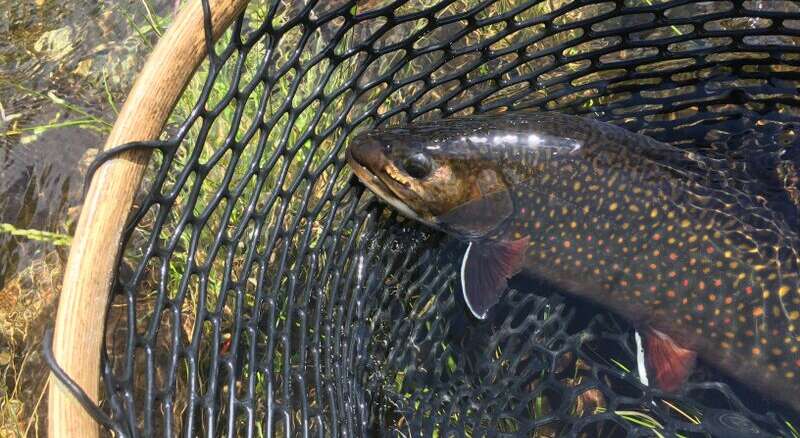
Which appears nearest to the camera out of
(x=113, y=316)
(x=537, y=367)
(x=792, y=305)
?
(x=792, y=305)

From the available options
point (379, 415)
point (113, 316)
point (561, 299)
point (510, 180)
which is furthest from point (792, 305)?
point (113, 316)

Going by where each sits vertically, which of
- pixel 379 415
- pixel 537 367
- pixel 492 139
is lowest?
pixel 537 367

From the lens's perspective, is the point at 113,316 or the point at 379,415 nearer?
the point at 379,415

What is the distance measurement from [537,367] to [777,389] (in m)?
0.85

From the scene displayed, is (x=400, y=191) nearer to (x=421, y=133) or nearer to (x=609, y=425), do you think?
(x=421, y=133)

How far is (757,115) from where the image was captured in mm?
3053

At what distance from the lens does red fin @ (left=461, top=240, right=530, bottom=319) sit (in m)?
2.85

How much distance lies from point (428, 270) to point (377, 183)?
481 mm

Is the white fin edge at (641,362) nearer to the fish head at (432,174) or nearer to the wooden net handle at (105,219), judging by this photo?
the fish head at (432,174)

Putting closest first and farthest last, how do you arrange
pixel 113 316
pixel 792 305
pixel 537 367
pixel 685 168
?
pixel 792 305 < pixel 685 168 < pixel 537 367 < pixel 113 316

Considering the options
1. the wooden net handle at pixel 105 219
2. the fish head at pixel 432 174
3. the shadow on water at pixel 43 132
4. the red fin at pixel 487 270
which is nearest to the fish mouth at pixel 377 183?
the fish head at pixel 432 174

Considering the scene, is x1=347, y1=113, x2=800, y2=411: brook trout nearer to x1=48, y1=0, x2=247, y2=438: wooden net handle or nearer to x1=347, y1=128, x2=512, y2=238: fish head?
x1=347, y1=128, x2=512, y2=238: fish head

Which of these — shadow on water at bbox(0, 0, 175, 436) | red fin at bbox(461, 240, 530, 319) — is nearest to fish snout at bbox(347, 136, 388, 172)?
red fin at bbox(461, 240, 530, 319)

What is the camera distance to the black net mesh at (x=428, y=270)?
2.57m
